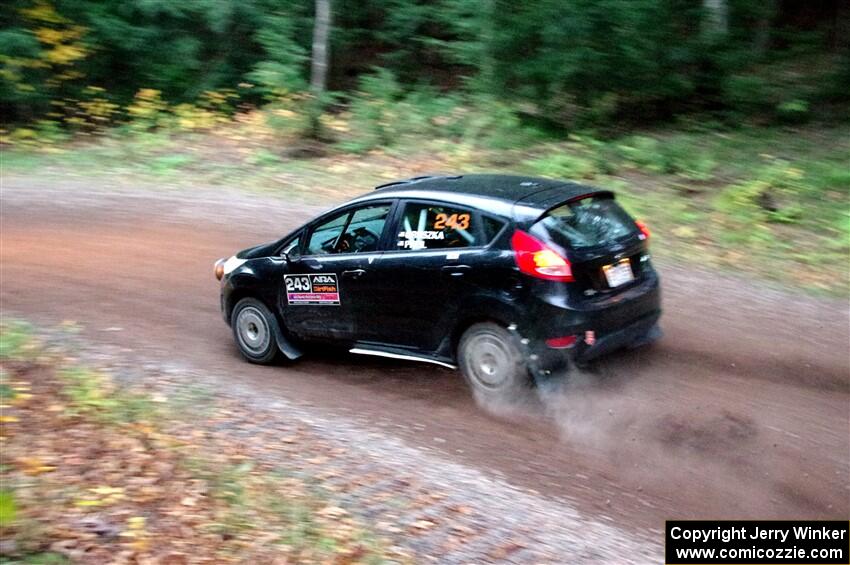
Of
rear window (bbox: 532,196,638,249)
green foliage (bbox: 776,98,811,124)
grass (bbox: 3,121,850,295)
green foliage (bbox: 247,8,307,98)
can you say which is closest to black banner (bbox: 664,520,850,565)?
rear window (bbox: 532,196,638,249)

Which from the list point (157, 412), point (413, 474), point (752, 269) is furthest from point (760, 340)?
point (157, 412)

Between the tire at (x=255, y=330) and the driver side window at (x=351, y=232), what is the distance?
3.09ft

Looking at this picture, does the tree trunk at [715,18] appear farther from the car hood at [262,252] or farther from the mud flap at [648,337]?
the car hood at [262,252]

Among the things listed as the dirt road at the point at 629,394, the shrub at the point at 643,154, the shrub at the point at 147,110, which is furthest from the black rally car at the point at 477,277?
A: the shrub at the point at 147,110

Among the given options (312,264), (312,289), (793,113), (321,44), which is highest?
(321,44)

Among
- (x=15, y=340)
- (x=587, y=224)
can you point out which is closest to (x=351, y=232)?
(x=587, y=224)

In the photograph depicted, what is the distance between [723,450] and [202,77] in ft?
67.7

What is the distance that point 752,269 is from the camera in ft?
33.9

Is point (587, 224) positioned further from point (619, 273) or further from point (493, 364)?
point (493, 364)

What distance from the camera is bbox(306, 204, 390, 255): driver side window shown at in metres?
7.59

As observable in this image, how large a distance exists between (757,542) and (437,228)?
3.56m

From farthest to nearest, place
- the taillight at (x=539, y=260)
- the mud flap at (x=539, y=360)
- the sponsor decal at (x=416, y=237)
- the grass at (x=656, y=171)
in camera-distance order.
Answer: the grass at (x=656, y=171)
the sponsor decal at (x=416, y=237)
the mud flap at (x=539, y=360)
the taillight at (x=539, y=260)

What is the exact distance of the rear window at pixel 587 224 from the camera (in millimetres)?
6723

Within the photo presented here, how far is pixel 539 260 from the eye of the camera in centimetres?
659
